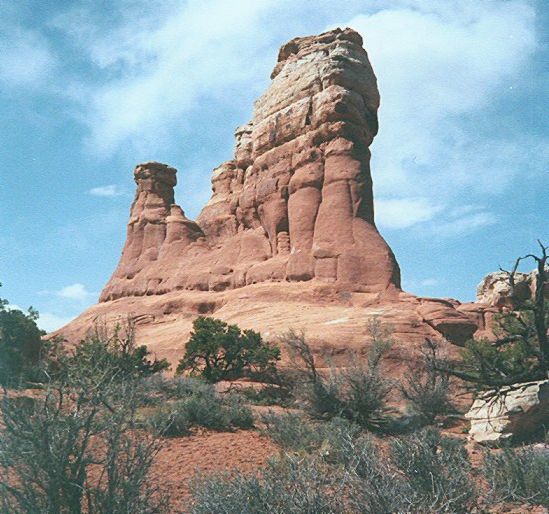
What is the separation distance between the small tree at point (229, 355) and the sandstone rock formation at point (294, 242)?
2929mm

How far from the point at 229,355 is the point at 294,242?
14797 mm

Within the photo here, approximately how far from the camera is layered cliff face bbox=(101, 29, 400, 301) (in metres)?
35.1

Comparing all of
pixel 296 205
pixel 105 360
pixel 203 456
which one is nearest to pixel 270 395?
pixel 105 360

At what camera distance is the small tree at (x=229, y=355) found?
2295 centimetres

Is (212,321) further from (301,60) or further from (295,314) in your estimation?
(301,60)

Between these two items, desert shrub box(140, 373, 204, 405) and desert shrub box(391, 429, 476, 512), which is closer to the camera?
desert shrub box(391, 429, 476, 512)

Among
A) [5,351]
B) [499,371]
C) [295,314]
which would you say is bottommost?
[499,371]

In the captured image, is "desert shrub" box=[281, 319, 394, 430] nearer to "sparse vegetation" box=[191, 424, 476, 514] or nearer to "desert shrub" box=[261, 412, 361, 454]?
"desert shrub" box=[261, 412, 361, 454]

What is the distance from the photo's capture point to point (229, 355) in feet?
77.4

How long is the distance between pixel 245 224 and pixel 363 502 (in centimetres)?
3802

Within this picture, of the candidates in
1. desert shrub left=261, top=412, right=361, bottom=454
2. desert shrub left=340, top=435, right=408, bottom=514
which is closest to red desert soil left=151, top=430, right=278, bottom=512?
desert shrub left=261, top=412, right=361, bottom=454

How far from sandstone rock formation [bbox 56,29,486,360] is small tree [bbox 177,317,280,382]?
2.93m

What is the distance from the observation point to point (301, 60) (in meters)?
43.1

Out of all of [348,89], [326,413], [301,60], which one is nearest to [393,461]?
[326,413]
